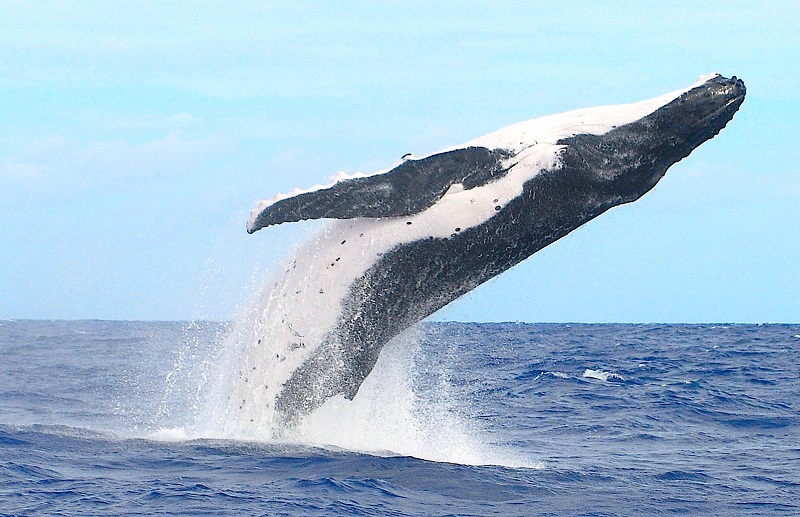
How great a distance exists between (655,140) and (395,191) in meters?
2.52

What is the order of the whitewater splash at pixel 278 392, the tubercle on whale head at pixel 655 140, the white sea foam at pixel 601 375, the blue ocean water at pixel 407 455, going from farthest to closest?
the white sea foam at pixel 601 375, the whitewater splash at pixel 278 392, the tubercle on whale head at pixel 655 140, the blue ocean water at pixel 407 455

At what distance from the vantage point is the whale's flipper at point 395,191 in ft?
29.9

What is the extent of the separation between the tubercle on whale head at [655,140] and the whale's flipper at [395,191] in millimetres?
879

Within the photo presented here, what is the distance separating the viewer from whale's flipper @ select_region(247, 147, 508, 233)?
29.9ft

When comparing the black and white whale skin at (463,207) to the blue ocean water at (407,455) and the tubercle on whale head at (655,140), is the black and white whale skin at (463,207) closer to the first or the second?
the tubercle on whale head at (655,140)

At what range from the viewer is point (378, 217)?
9.49 m

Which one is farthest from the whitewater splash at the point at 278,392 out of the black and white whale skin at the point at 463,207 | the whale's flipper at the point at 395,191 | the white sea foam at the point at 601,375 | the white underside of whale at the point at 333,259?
the white sea foam at the point at 601,375

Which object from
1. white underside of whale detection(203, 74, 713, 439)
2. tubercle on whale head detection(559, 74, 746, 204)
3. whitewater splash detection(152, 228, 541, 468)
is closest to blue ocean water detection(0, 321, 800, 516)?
whitewater splash detection(152, 228, 541, 468)

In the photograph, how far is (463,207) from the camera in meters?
9.31

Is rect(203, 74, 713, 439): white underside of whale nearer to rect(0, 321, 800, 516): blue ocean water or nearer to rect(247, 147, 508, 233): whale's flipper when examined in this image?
rect(247, 147, 508, 233): whale's flipper

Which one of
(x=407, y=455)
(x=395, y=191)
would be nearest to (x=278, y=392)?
(x=407, y=455)

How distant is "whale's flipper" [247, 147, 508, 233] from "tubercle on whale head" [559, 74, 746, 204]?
0.88 metres

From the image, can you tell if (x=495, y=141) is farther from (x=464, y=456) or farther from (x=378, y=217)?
(x=464, y=456)

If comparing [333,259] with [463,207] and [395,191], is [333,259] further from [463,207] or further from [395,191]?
[463,207]
